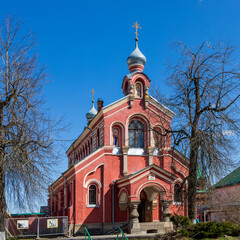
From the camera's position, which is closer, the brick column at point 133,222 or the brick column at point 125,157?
the brick column at point 133,222

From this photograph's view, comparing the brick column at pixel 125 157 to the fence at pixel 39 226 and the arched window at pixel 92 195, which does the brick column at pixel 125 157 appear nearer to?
the arched window at pixel 92 195

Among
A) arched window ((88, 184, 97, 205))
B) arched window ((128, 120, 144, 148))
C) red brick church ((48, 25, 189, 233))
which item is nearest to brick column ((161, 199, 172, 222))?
red brick church ((48, 25, 189, 233))

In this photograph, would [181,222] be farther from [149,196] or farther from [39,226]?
[149,196]

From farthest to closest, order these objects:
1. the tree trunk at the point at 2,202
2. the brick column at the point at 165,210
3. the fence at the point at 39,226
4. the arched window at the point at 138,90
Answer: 1. the arched window at the point at 138,90
2. the brick column at the point at 165,210
3. the fence at the point at 39,226
4. the tree trunk at the point at 2,202

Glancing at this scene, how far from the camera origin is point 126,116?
28.8 meters

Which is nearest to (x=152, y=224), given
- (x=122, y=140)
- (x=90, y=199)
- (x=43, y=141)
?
(x=90, y=199)

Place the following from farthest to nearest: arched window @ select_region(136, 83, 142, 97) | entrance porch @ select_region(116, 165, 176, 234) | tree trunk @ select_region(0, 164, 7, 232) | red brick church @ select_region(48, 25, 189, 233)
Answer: arched window @ select_region(136, 83, 142, 97)
red brick church @ select_region(48, 25, 189, 233)
entrance porch @ select_region(116, 165, 176, 234)
tree trunk @ select_region(0, 164, 7, 232)

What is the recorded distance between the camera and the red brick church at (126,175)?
25.4 metres

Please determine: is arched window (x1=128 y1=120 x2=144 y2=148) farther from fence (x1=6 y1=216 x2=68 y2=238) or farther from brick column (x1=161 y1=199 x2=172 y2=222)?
fence (x1=6 y1=216 x2=68 y2=238)

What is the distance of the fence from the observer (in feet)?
75.7

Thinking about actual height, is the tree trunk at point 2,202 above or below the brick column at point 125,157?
below

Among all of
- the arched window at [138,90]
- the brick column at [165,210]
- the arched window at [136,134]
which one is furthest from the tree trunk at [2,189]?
the arched window at [138,90]

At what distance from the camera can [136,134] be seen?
95.7 feet

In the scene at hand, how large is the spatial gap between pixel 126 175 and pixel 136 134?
11.5 feet
